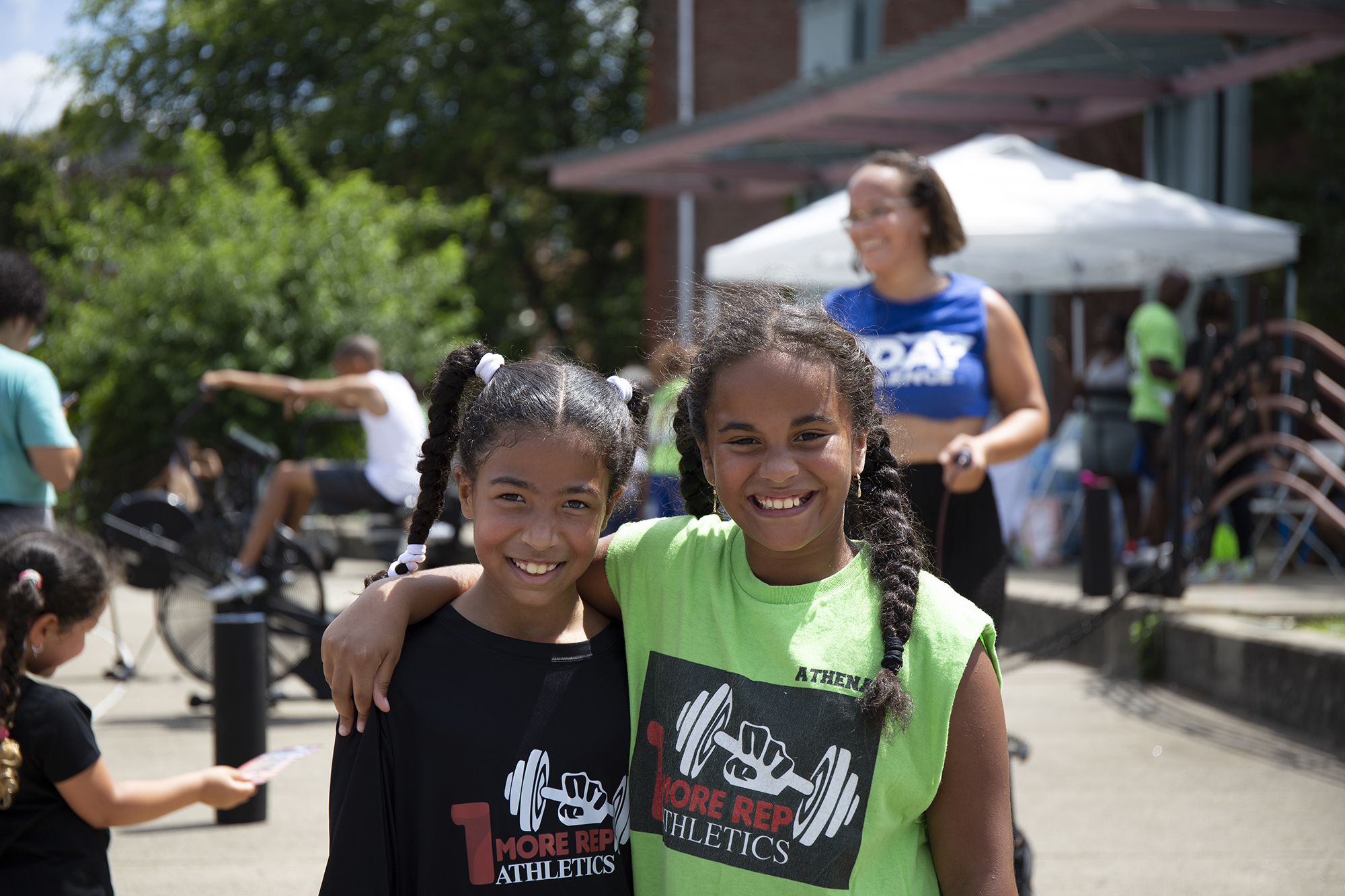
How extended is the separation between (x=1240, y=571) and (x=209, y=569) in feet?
19.6

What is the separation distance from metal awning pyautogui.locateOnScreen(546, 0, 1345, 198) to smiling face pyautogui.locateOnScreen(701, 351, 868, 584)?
779 centimetres

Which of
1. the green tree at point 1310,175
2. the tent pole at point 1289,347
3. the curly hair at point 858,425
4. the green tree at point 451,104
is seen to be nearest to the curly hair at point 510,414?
the curly hair at point 858,425

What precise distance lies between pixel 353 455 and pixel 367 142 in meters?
10.8

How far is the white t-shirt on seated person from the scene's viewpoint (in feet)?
22.7

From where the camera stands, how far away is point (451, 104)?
2419cm

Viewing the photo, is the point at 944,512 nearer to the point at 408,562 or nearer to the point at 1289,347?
the point at 408,562

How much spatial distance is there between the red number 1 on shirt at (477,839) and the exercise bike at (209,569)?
4.67 metres

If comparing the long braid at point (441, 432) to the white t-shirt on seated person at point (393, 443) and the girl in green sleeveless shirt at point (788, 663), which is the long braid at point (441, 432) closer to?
the girl in green sleeveless shirt at point (788, 663)

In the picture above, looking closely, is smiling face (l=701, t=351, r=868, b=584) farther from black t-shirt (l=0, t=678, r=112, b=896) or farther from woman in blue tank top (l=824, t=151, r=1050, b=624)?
black t-shirt (l=0, t=678, r=112, b=896)

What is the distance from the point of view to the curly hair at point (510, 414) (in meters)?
2.04

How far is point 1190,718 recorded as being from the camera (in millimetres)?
6199

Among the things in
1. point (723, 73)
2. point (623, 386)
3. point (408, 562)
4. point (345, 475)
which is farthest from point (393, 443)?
point (723, 73)

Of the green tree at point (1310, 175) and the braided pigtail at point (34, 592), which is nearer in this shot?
the braided pigtail at point (34, 592)

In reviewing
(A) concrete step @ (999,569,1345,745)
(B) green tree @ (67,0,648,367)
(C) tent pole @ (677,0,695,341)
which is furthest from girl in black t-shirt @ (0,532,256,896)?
(B) green tree @ (67,0,648,367)
